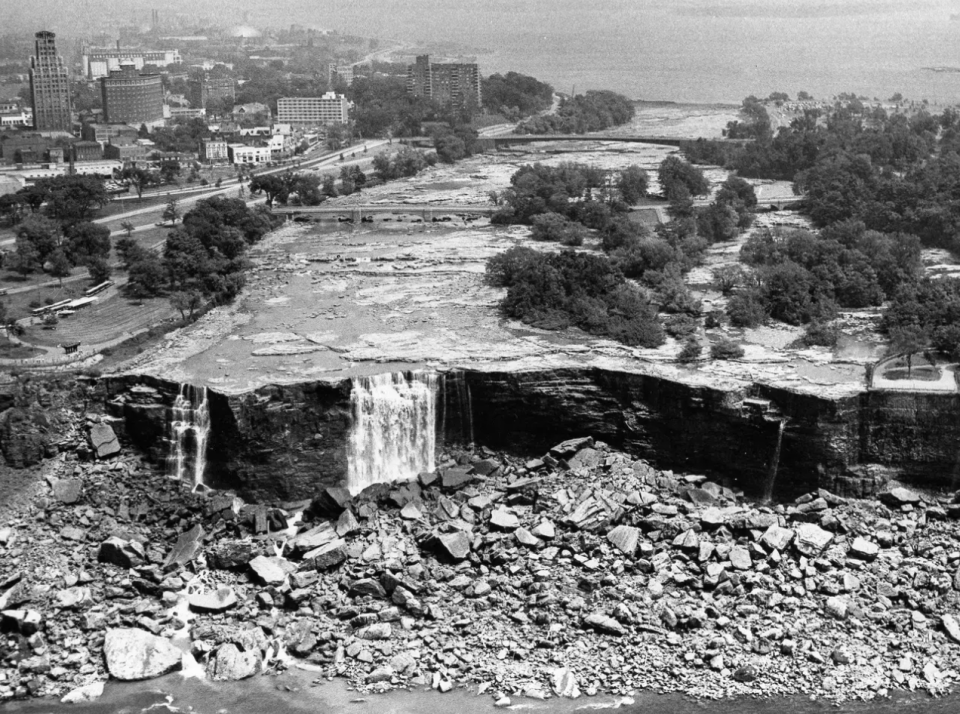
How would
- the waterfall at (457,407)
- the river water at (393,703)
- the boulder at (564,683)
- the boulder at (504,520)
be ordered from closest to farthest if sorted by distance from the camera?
the river water at (393,703) → the boulder at (564,683) → the boulder at (504,520) → the waterfall at (457,407)

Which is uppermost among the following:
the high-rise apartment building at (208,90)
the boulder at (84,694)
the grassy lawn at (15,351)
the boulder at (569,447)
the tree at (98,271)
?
the high-rise apartment building at (208,90)

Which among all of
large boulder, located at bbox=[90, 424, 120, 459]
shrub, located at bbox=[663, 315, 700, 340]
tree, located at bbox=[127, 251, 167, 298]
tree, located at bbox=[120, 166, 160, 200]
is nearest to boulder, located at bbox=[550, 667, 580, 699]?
large boulder, located at bbox=[90, 424, 120, 459]

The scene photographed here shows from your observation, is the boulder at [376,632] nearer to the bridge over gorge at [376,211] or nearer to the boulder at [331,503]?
the boulder at [331,503]

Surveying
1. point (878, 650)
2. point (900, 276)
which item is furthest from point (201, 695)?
point (900, 276)

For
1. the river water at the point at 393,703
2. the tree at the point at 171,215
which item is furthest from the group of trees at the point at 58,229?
the river water at the point at 393,703

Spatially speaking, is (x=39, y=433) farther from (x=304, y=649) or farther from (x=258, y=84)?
(x=258, y=84)

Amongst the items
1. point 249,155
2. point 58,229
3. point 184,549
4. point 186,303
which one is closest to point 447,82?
point 249,155
